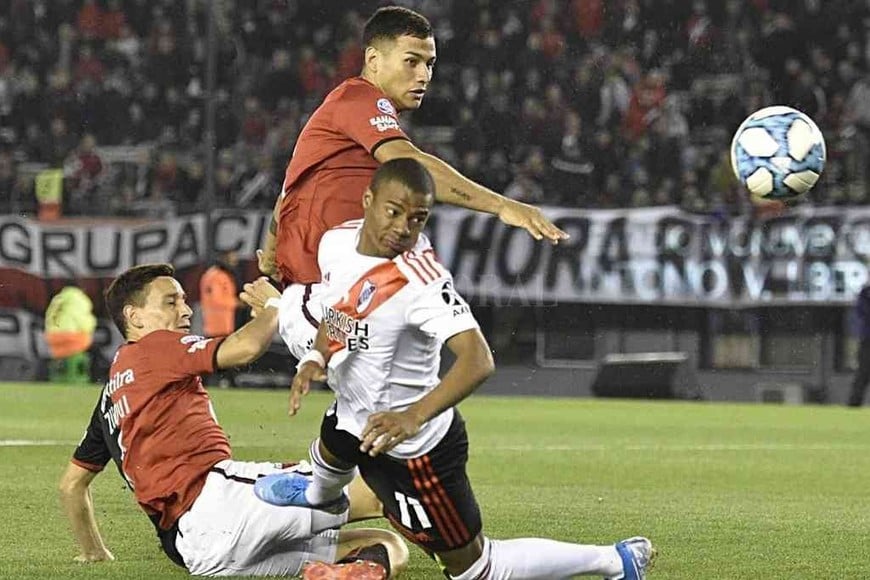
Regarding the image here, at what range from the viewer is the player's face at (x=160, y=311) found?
6.71m

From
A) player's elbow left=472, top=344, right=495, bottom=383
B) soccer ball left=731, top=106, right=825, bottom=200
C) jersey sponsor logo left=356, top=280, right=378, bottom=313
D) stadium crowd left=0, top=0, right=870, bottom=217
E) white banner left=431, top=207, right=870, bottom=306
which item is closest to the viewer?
player's elbow left=472, top=344, right=495, bottom=383

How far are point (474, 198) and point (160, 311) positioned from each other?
52.0 inches

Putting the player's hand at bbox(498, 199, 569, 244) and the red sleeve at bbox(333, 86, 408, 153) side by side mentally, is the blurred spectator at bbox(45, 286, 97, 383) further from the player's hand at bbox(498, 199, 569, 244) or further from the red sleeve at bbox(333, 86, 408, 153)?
the player's hand at bbox(498, 199, 569, 244)

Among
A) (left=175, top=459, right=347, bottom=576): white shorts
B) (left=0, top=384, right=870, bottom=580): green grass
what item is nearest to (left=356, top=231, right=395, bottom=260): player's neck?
(left=175, top=459, right=347, bottom=576): white shorts

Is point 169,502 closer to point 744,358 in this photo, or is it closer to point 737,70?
point 744,358

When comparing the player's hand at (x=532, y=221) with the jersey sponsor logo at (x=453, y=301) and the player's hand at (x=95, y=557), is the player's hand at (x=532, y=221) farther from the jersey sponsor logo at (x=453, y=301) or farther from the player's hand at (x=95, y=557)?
the player's hand at (x=95, y=557)

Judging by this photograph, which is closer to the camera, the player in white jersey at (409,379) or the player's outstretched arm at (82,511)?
the player in white jersey at (409,379)

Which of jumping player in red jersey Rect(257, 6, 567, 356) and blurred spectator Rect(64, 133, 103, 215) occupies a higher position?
jumping player in red jersey Rect(257, 6, 567, 356)

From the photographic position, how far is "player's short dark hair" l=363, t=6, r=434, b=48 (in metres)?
6.94

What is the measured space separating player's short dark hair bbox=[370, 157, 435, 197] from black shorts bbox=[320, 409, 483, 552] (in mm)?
793

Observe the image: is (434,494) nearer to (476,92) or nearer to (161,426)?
(161,426)

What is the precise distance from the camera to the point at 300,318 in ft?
21.6

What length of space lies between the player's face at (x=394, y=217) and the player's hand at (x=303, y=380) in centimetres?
41

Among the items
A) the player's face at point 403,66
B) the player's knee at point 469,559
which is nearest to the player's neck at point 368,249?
the player's knee at point 469,559
